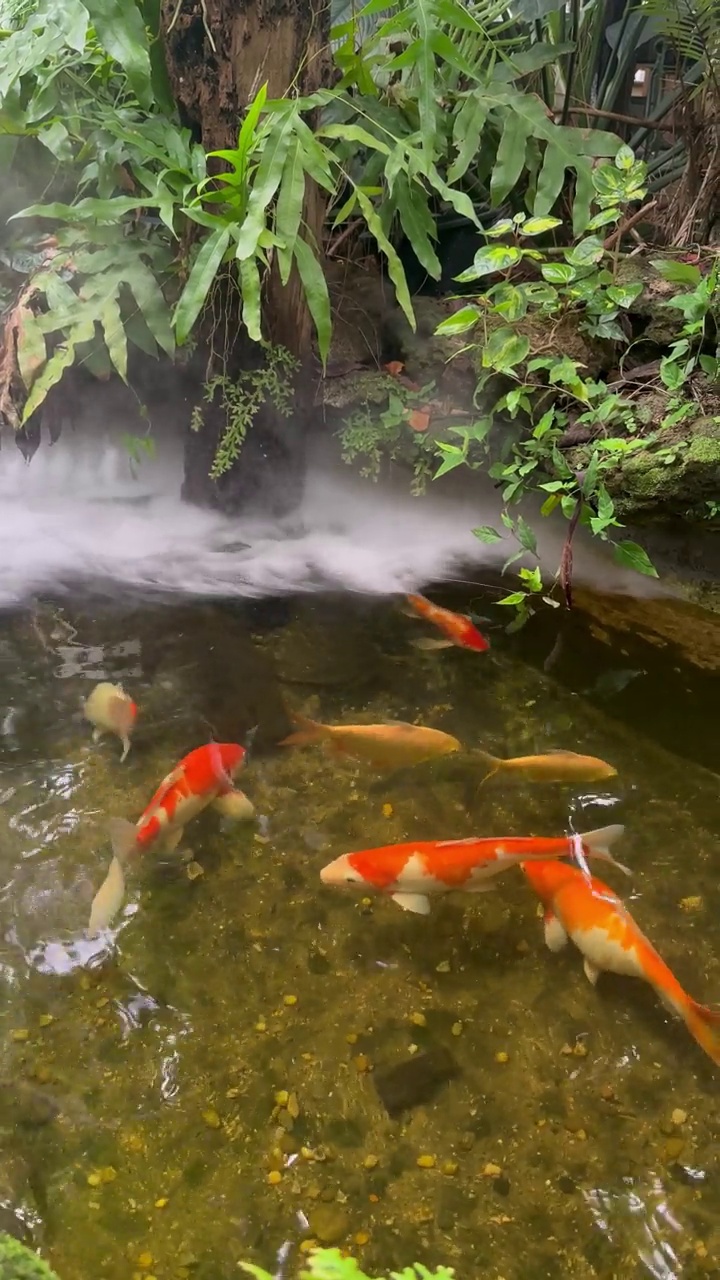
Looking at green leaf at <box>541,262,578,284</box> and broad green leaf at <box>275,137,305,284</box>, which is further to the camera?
green leaf at <box>541,262,578,284</box>

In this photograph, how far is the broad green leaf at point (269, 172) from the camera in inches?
120

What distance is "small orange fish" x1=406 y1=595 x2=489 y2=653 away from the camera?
3352mm

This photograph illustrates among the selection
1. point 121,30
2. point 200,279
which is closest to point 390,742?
point 200,279

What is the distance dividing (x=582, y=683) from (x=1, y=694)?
7.28 ft

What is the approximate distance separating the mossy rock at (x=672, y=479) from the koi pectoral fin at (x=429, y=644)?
0.94m

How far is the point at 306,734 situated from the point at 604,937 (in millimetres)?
1212

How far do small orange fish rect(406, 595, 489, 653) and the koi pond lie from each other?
0.61 feet

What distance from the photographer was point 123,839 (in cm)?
237

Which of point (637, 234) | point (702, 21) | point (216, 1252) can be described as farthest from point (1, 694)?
point (702, 21)

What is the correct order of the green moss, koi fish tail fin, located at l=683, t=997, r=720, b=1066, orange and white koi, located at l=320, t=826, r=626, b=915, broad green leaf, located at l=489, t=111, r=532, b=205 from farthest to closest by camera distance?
broad green leaf, located at l=489, t=111, r=532, b=205 → orange and white koi, located at l=320, t=826, r=626, b=915 → koi fish tail fin, located at l=683, t=997, r=720, b=1066 → the green moss

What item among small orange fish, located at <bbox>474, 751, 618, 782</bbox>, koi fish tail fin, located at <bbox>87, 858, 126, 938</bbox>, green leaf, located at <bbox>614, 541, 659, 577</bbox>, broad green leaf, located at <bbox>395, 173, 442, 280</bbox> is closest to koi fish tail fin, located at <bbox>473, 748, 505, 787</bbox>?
small orange fish, located at <bbox>474, 751, 618, 782</bbox>

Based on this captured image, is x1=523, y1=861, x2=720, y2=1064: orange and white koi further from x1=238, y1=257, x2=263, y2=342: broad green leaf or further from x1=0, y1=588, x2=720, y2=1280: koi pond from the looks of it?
x1=238, y1=257, x2=263, y2=342: broad green leaf

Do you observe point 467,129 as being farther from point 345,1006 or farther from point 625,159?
point 345,1006

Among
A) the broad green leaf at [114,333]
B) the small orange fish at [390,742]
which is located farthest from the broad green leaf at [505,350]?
the small orange fish at [390,742]
